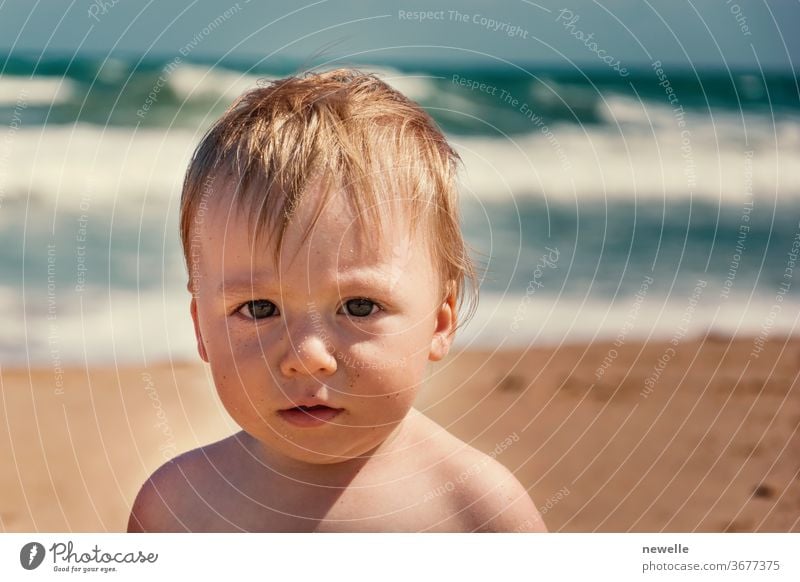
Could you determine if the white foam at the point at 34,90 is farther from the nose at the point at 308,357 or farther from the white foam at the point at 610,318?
the nose at the point at 308,357

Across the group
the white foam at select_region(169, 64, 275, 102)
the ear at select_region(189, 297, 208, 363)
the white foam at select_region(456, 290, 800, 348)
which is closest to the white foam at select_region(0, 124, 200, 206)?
the white foam at select_region(169, 64, 275, 102)

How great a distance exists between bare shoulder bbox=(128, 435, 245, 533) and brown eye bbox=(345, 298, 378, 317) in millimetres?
396

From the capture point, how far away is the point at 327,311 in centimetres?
171

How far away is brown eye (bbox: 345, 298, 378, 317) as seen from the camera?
5.66 ft

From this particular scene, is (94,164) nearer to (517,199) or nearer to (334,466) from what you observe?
(517,199)

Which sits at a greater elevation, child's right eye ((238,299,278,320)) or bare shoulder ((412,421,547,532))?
child's right eye ((238,299,278,320))

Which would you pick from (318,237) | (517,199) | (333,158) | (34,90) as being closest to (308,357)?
(318,237)

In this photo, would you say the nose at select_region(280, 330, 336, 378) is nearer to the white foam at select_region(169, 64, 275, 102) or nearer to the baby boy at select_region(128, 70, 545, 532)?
the baby boy at select_region(128, 70, 545, 532)

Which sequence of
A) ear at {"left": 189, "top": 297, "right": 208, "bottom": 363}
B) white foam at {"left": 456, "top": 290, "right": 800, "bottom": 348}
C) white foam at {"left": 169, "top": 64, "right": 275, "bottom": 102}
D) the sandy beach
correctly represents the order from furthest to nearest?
1. white foam at {"left": 169, "top": 64, "right": 275, "bottom": 102}
2. white foam at {"left": 456, "top": 290, "right": 800, "bottom": 348}
3. the sandy beach
4. ear at {"left": 189, "top": 297, "right": 208, "bottom": 363}

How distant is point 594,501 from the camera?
8.38 ft

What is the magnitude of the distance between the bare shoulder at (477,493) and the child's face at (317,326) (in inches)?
6.5

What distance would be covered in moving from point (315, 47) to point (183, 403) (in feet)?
3.68
